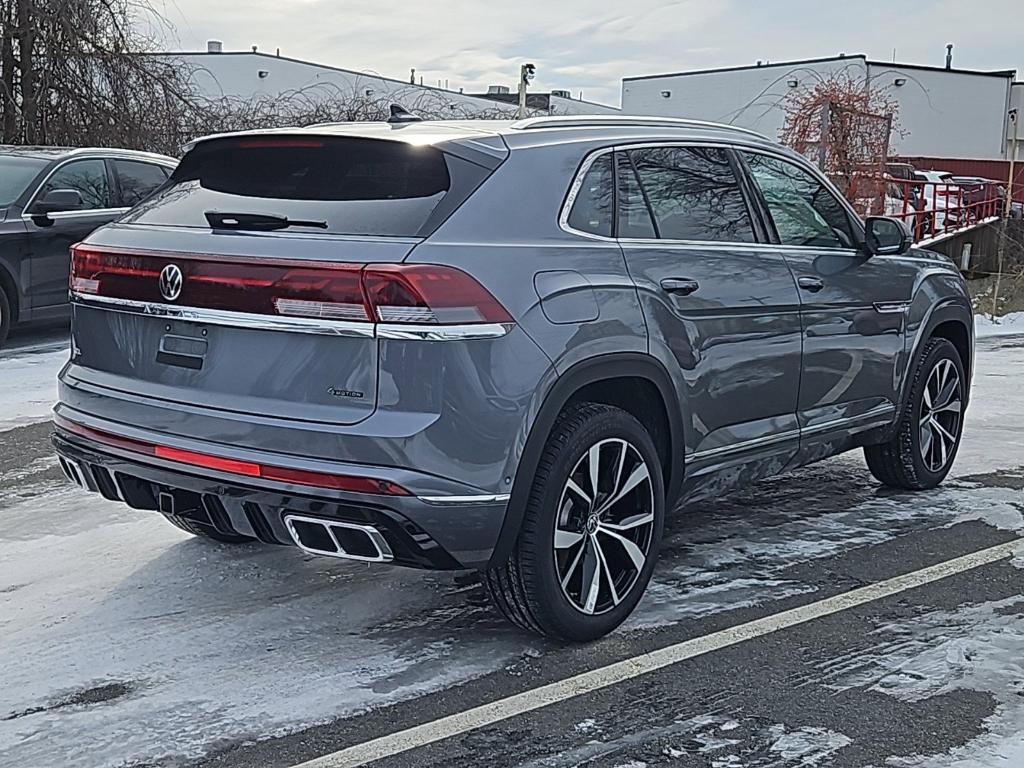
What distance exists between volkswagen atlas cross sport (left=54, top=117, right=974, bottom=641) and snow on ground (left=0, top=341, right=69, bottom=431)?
341 cm

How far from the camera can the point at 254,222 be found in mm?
3898

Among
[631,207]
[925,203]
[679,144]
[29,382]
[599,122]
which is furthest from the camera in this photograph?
[925,203]

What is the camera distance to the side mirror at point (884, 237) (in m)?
5.62

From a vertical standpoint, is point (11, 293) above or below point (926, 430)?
above

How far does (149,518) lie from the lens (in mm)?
5520

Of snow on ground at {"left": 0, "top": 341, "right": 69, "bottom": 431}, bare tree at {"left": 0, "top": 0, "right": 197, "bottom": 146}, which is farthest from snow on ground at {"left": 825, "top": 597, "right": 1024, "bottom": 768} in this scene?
bare tree at {"left": 0, "top": 0, "right": 197, "bottom": 146}

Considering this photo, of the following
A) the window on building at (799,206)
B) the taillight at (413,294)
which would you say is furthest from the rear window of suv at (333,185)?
the window on building at (799,206)

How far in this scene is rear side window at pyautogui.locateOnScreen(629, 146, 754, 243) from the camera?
4527 millimetres

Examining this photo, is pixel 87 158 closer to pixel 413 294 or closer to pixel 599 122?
pixel 599 122

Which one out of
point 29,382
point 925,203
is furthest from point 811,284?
point 925,203

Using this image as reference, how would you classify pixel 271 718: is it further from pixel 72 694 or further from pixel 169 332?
pixel 169 332

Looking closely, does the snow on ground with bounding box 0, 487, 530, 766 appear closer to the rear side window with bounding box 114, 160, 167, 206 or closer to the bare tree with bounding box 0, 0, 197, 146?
the rear side window with bounding box 114, 160, 167, 206

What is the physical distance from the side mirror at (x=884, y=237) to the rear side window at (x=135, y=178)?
718 cm

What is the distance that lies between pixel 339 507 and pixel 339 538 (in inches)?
4.1
